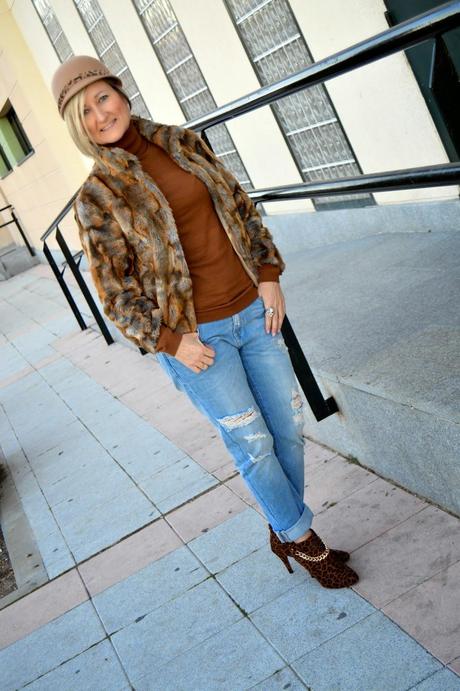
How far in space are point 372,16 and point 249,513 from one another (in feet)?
10.9

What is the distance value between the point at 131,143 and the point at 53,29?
37.7 ft

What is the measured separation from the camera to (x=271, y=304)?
2799 millimetres

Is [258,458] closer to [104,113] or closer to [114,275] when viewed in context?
[114,275]

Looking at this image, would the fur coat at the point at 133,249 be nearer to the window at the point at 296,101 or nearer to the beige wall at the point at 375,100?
the beige wall at the point at 375,100

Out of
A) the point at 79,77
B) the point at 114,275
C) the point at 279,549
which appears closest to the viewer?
the point at 79,77

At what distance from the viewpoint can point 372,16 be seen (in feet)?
17.2

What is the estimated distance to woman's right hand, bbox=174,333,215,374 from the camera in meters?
2.60

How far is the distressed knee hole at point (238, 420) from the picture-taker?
2744mm

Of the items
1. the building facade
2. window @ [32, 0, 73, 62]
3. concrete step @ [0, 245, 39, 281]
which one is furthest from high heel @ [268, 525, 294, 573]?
concrete step @ [0, 245, 39, 281]

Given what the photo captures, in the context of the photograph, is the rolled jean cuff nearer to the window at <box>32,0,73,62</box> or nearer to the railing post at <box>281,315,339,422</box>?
the railing post at <box>281,315,339,422</box>

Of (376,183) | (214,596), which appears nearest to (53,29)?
(376,183)

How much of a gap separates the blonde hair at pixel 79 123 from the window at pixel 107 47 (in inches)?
317

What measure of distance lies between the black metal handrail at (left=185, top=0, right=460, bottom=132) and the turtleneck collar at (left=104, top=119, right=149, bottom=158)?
0.66 meters

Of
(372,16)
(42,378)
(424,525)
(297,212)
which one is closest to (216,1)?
(297,212)
